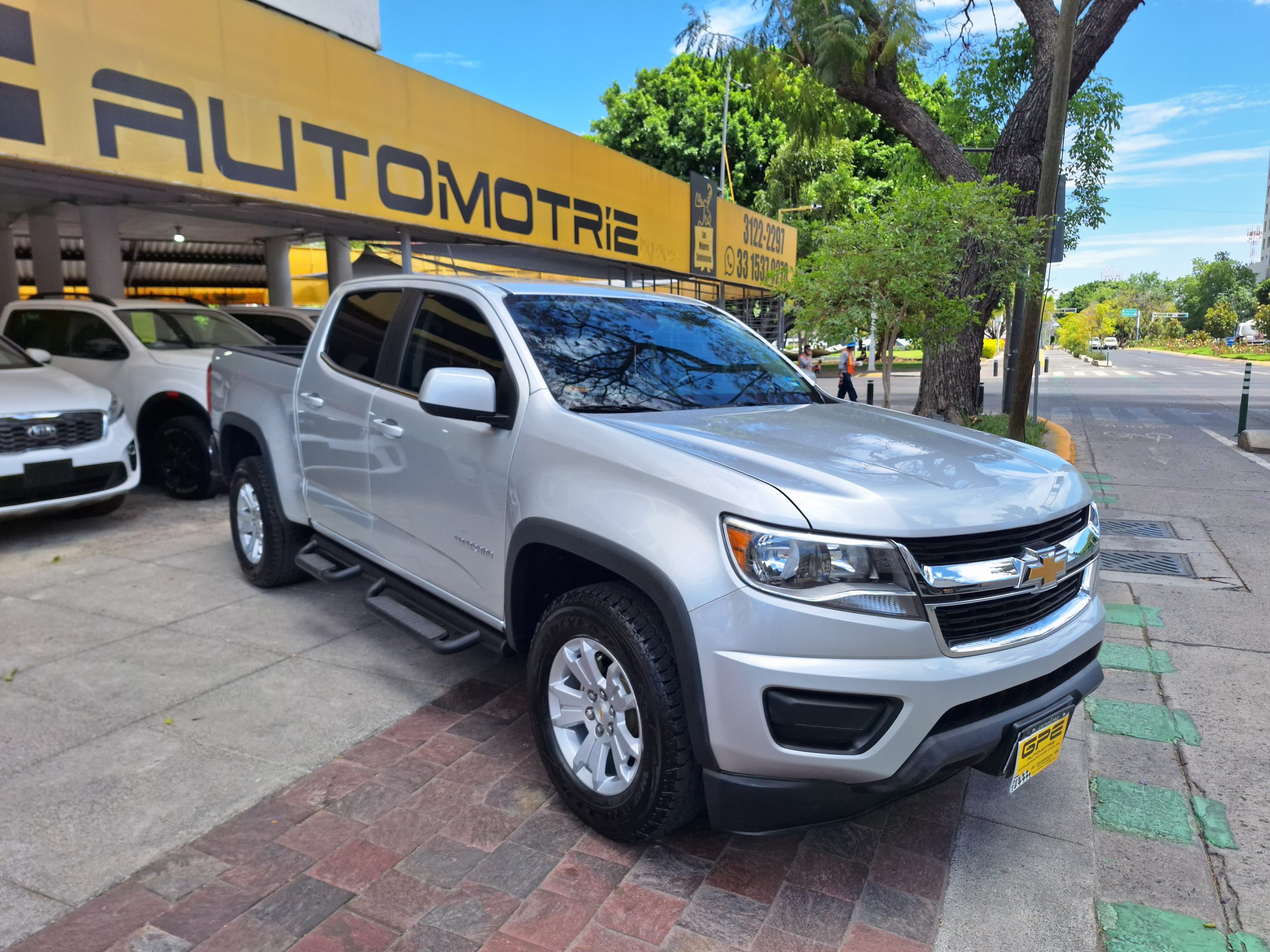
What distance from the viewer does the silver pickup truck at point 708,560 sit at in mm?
2188

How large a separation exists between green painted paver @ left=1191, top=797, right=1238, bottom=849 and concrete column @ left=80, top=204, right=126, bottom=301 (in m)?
10.7

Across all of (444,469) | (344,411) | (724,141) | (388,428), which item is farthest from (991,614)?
(724,141)

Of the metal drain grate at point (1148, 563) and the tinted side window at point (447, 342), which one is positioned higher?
the tinted side window at point (447, 342)

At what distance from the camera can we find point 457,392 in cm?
286

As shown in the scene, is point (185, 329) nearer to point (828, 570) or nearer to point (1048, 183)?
point (828, 570)

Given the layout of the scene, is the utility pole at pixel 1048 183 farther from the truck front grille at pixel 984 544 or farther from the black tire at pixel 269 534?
the black tire at pixel 269 534

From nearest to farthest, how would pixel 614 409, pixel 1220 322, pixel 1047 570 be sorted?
1. pixel 1047 570
2. pixel 614 409
3. pixel 1220 322

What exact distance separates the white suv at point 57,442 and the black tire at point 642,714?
488 cm

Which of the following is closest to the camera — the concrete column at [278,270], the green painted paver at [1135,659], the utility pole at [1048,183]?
the green painted paver at [1135,659]

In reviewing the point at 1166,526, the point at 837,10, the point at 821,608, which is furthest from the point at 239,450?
the point at 837,10

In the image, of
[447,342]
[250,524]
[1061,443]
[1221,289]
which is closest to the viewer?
[447,342]

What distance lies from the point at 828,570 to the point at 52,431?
19.4 ft

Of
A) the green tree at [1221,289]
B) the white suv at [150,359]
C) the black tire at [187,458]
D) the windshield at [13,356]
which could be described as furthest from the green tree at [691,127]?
the green tree at [1221,289]

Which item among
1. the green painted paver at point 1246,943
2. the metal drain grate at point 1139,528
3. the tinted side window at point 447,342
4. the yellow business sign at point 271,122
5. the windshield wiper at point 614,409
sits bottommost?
the green painted paver at point 1246,943
